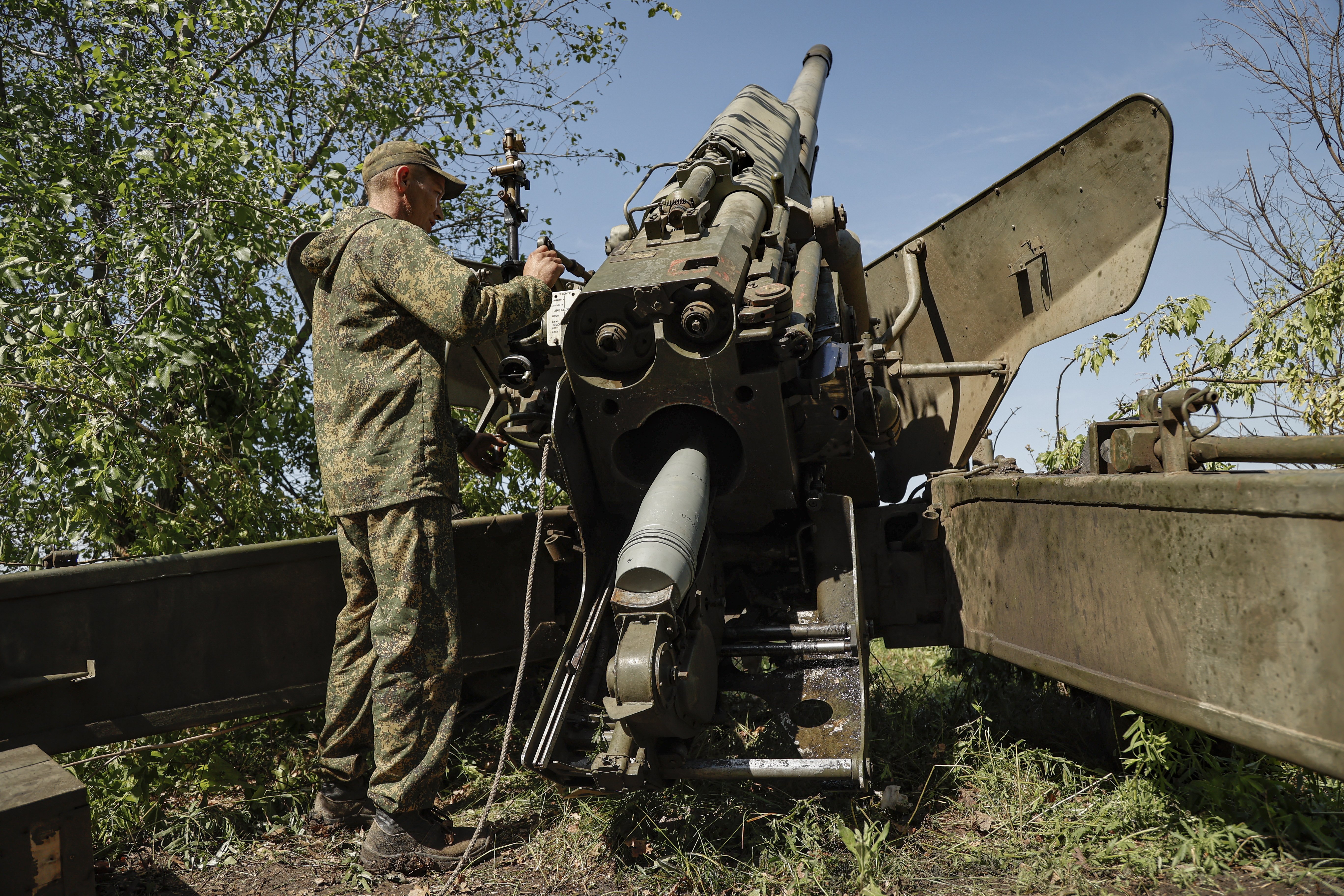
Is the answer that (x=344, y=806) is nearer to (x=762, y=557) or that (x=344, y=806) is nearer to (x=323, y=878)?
(x=323, y=878)

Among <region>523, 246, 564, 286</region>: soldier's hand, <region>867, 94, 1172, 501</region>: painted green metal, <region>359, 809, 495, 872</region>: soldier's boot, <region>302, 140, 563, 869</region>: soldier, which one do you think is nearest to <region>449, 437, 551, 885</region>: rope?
<region>359, 809, 495, 872</region>: soldier's boot

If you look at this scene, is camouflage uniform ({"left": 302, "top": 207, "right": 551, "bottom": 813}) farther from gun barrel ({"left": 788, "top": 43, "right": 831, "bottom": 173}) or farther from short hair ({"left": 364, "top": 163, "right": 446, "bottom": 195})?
gun barrel ({"left": 788, "top": 43, "right": 831, "bottom": 173})

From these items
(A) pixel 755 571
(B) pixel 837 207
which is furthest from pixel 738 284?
(B) pixel 837 207

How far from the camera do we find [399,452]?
3549 millimetres

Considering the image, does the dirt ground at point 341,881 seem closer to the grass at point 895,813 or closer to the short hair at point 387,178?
the grass at point 895,813

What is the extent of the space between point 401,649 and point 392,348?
1.08 m

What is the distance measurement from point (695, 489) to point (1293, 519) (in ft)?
5.82

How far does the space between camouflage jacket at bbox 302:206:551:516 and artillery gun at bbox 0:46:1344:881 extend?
32 centimetres

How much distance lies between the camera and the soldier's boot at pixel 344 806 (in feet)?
12.8

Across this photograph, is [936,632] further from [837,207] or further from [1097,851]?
[837,207]

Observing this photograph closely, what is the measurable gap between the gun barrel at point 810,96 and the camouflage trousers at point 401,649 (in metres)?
3.64

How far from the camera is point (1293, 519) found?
2.14 metres

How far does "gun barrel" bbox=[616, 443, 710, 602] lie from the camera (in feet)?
9.74

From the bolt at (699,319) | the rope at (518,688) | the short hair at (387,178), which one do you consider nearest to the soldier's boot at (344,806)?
the rope at (518,688)
